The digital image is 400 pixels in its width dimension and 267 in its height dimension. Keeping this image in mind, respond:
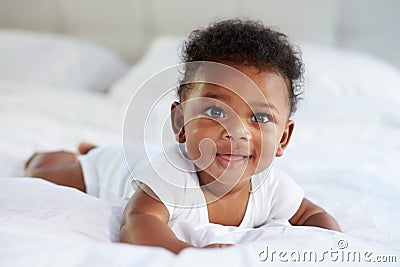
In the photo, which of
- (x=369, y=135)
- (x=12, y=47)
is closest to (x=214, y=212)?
(x=369, y=135)

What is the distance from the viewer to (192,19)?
8.09 ft

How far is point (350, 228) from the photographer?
43.8 inches

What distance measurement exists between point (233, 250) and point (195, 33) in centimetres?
46

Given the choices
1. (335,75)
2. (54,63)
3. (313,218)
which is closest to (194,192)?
(313,218)

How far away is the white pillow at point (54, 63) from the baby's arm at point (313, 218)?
1.35m

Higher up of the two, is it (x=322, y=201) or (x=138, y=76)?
(x=138, y=76)

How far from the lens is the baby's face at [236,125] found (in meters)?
0.91

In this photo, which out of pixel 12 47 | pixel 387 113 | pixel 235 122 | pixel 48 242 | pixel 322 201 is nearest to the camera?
pixel 48 242

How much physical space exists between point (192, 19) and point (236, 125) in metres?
1.63

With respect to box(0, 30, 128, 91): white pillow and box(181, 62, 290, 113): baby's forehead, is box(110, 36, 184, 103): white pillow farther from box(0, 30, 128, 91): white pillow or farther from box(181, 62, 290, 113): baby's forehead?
box(181, 62, 290, 113): baby's forehead

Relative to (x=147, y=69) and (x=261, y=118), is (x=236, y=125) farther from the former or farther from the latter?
(x=147, y=69)

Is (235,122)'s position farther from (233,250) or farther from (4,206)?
(4,206)

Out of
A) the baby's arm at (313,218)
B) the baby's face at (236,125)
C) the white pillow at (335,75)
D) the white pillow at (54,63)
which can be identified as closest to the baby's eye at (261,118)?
the baby's face at (236,125)

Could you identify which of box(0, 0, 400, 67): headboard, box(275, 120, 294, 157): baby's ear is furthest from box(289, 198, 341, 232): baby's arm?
box(0, 0, 400, 67): headboard
